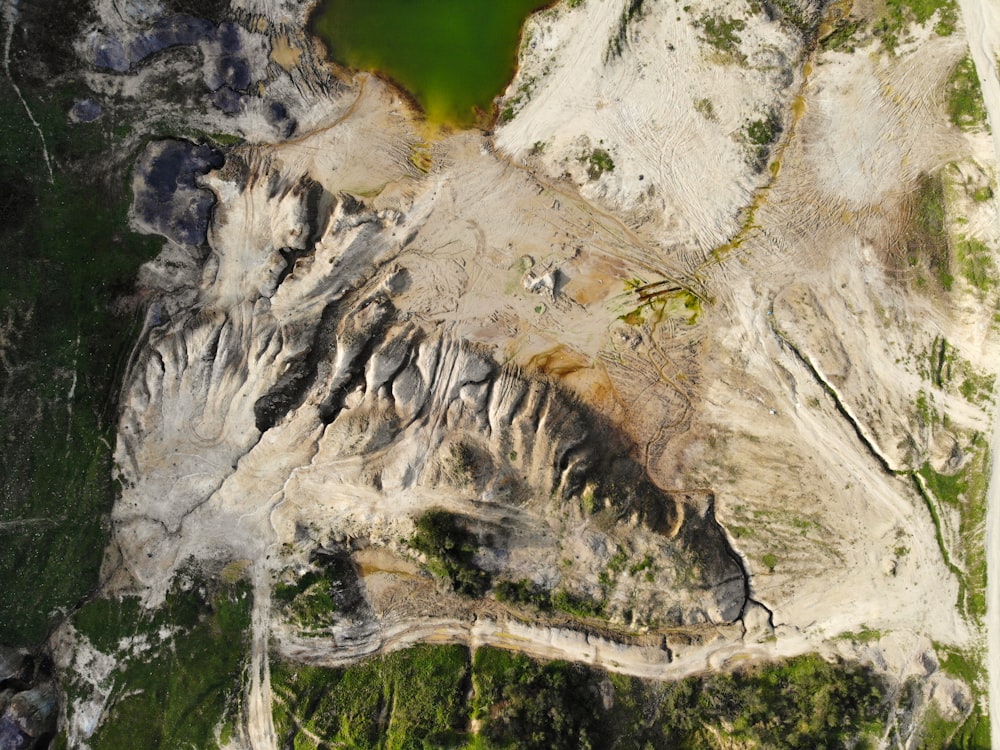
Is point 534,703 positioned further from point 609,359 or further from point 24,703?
point 24,703

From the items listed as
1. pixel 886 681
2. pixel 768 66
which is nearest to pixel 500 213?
pixel 768 66

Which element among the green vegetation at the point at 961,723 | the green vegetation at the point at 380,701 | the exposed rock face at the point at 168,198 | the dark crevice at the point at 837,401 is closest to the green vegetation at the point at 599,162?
the dark crevice at the point at 837,401

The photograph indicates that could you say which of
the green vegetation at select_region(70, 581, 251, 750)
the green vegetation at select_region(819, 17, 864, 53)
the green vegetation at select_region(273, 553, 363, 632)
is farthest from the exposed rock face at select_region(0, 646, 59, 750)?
the green vegetation at select_region(819, 17, 864, 53)

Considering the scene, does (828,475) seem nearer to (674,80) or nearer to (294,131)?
(674,80)

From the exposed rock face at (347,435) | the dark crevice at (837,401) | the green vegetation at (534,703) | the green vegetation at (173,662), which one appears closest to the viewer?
the green vegetation at (534,703)

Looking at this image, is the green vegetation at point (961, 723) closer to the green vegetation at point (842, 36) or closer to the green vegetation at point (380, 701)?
the green vegetation at point (380, 701)

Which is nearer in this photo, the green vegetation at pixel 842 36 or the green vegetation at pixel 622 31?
the green vegetation at pixel 842 36

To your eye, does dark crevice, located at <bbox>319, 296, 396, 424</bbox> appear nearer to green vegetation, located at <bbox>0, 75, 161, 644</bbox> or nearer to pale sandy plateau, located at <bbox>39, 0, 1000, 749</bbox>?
pale sandy plateau, located at <bbox>39, 0, 1000, 749</bbox>
